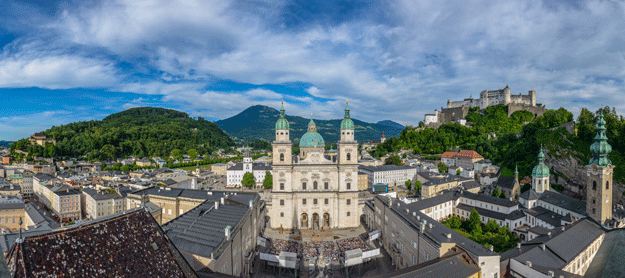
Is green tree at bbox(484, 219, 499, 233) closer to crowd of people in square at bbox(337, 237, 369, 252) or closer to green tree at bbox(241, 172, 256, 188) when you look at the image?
crowd of people in square at bbox(337, 237, 369, 252)

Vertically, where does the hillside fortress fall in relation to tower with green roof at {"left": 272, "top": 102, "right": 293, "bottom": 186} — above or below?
above

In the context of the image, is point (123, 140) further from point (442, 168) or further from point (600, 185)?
point (600, 185)

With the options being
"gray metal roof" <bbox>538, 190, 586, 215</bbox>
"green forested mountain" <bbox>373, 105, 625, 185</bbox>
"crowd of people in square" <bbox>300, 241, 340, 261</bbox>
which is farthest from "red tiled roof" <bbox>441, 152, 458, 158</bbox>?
"crowd of people in square" <bbox>300, 241, 340, 261</bbox>

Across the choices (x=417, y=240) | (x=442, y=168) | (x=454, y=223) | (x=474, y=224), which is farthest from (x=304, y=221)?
(x=442, y=168)

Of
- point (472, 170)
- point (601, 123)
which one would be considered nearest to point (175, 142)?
point (472, 170)

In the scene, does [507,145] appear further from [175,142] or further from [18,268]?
[175,142]

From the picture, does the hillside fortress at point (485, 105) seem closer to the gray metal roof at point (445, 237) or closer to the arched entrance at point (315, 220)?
the arched entrance at point (315, 220)
